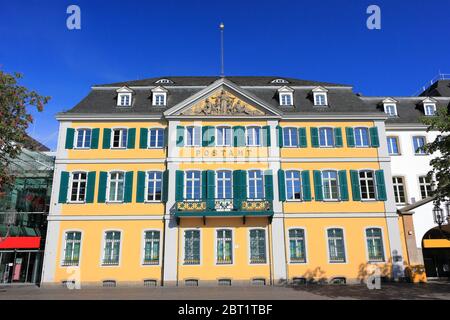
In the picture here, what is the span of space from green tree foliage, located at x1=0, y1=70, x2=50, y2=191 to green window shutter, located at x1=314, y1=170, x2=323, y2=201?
1559 centimetres

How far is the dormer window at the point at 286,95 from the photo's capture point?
24281 millimetres

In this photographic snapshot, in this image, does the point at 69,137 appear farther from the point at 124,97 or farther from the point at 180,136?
the point at 180,136

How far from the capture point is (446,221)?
72.5 feet

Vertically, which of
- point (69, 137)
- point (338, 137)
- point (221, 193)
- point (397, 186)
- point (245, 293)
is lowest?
point (245, 293)

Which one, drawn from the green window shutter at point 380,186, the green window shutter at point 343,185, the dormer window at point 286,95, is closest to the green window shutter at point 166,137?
the dormer window at point 286,95

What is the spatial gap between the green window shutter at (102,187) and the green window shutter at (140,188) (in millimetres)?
2045

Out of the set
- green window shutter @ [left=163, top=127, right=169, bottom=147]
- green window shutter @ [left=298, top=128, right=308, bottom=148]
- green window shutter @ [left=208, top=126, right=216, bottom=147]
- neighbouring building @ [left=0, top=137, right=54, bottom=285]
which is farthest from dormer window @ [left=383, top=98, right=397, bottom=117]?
neighbouring building @ [left=0, top=137, right=54, bottom=285]

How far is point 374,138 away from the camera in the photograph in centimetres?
2300

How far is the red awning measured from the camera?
22297 millimetres

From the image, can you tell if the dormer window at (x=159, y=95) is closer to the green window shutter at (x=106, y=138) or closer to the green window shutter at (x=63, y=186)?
A: the green window shutter at (x=106, y=138)

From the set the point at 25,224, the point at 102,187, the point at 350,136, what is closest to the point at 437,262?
the point at 350,136

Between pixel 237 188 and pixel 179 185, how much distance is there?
3.51m

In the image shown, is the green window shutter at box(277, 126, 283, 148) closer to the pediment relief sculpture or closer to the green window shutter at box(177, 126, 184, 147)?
the pediment relief sculpture

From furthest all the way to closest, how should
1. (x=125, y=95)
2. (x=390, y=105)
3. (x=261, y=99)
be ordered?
(x=390, y=105), (x=125, y=95), (x=261, y=99)
